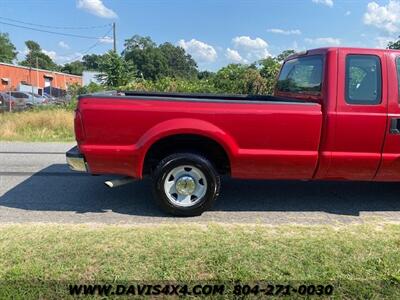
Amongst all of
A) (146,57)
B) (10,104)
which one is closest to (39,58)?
(146,57)

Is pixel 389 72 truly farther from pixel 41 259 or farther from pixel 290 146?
pixel 41 259

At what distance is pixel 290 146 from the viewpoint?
455cm

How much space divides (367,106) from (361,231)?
141 cm

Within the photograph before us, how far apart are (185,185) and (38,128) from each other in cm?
961

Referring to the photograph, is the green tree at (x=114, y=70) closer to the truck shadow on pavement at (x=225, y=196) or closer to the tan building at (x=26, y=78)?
the truck shadow on pavement at (x=225, y=196)

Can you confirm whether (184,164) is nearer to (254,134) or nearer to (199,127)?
(199,127)

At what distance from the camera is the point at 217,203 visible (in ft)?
17.3

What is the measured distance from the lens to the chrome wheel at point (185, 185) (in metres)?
4.63

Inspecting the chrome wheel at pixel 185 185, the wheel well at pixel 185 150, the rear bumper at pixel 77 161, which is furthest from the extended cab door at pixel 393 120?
the rear bumper at pixel 77 161

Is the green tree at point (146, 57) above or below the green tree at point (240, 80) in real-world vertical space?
above

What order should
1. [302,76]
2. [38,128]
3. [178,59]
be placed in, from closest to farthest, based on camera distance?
[302,76]
[38,128]
[178,59]

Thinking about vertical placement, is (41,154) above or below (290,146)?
below

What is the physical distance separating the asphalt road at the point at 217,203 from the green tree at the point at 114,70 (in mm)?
15343

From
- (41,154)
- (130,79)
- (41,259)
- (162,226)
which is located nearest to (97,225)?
(162,226)
